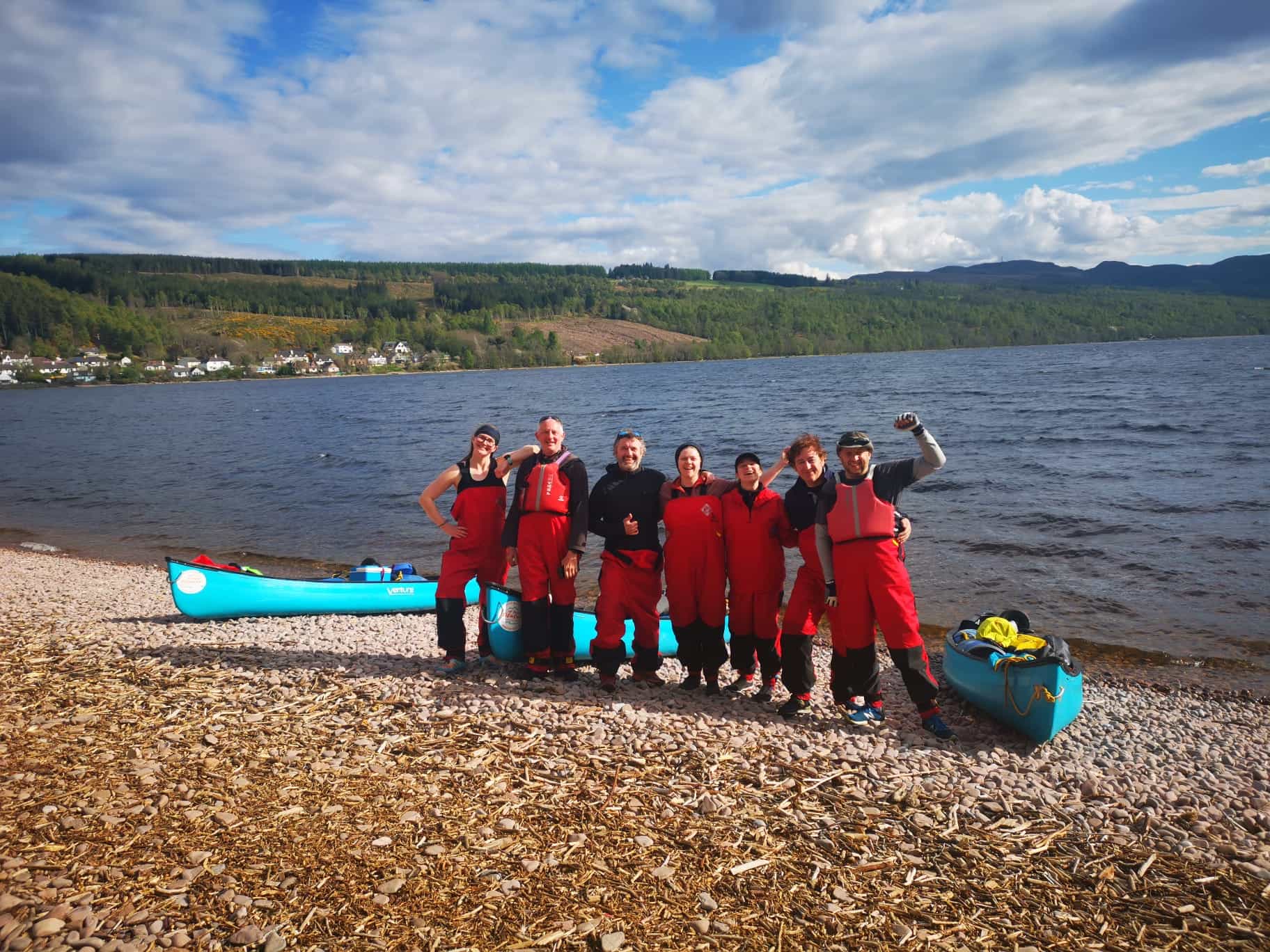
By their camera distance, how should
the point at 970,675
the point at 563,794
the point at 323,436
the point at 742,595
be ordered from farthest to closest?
the point at 323,436 → the point at 970,675 → the point at 742,595 → the point at 563,794

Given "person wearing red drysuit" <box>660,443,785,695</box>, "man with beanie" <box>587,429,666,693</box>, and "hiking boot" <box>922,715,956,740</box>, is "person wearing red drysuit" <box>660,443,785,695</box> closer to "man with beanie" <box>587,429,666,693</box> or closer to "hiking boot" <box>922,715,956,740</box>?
"man with beanie" <box>587,429,666,693</box>

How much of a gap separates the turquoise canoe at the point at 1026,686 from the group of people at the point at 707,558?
27.4 inches

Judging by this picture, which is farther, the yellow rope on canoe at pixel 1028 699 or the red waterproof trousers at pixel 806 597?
the red waterproof trousers at pixel 806 597

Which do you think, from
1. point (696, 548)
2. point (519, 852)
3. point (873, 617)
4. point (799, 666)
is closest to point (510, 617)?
point (696, 548)

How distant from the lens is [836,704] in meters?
7.17

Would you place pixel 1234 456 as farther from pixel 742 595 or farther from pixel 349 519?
pixel 349 519

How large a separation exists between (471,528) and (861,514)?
3635 millimetres

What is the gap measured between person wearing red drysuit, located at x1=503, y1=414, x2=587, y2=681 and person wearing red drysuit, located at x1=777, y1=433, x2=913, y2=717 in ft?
6.27

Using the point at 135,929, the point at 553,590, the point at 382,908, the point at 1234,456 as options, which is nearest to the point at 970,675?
the point at 553,590

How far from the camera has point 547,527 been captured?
23.0 ft

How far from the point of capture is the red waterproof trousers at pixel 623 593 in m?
7.11

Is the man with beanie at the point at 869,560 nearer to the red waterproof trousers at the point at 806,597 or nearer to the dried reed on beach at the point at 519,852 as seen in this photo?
the red waterproof trousers at the point at 806,597

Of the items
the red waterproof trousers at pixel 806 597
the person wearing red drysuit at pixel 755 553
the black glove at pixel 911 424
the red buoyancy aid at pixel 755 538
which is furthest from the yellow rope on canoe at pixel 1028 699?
the black glove at pixel 911 424

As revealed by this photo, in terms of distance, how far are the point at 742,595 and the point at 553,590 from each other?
5.78ft
